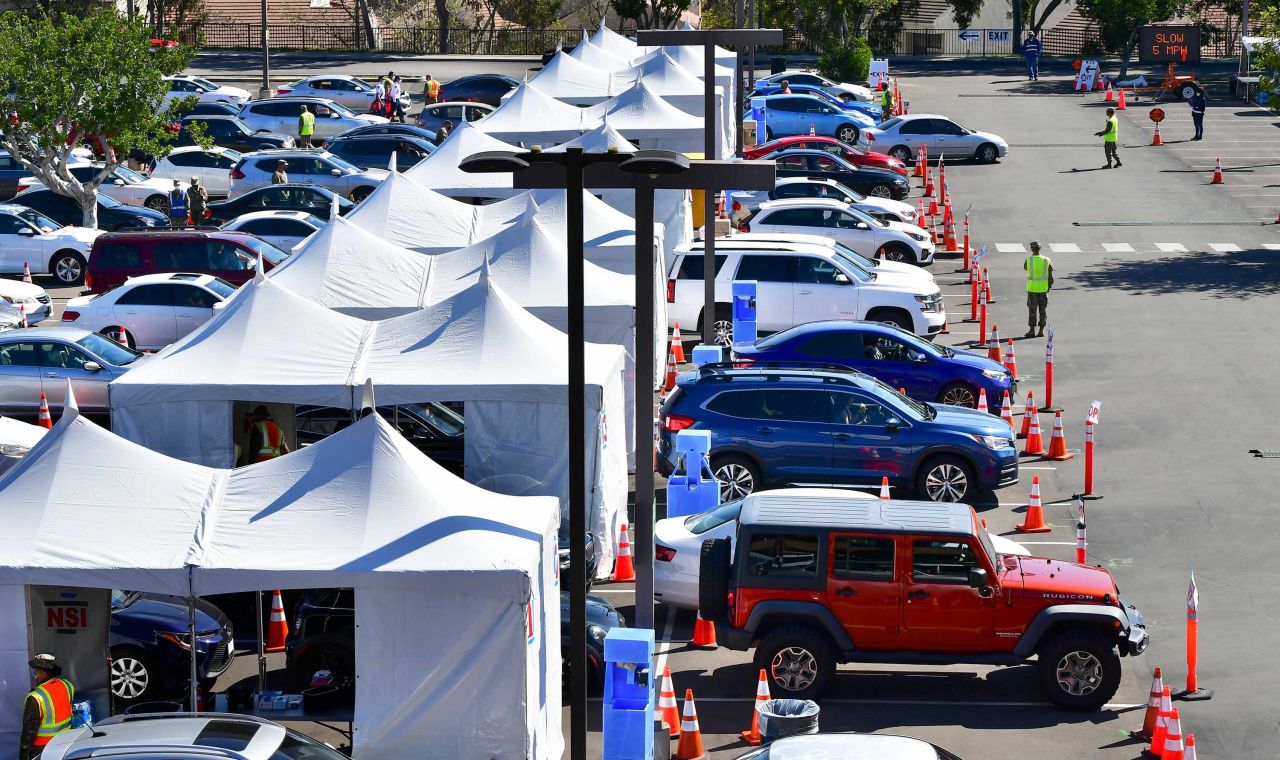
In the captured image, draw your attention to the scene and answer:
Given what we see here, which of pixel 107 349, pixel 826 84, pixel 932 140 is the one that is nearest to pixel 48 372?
pixel 107 349

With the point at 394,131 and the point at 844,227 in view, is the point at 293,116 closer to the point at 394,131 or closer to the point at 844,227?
the point at 394,131

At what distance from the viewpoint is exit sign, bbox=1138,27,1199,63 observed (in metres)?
65.8

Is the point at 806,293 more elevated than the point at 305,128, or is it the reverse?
the point at 305,128

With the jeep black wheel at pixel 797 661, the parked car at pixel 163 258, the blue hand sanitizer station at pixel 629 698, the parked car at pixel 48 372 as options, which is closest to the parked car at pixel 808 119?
the parked car at pixel 163 258

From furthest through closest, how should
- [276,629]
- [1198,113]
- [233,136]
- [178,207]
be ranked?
[1198,113], [233,136], [178,207], [276,629]

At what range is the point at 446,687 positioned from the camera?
1306cm

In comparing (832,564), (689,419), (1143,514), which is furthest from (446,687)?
(1143,514)

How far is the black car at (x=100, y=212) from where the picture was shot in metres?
36.4

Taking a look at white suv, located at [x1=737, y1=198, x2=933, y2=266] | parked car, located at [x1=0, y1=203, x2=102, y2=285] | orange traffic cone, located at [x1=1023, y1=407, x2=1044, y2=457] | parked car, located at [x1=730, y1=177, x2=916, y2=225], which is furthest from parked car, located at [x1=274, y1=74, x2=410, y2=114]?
orange traffic cone, located at [x1=1023, y1=407, x2=1044, y2=457]

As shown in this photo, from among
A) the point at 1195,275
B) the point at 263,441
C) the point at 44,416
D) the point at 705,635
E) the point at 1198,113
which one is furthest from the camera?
the point at 1198,113

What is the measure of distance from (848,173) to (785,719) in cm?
2719

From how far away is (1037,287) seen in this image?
28.1 meters

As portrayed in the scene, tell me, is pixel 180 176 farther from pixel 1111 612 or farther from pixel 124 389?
pixel 1111 612

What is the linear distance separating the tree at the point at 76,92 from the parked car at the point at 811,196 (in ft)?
41.5
